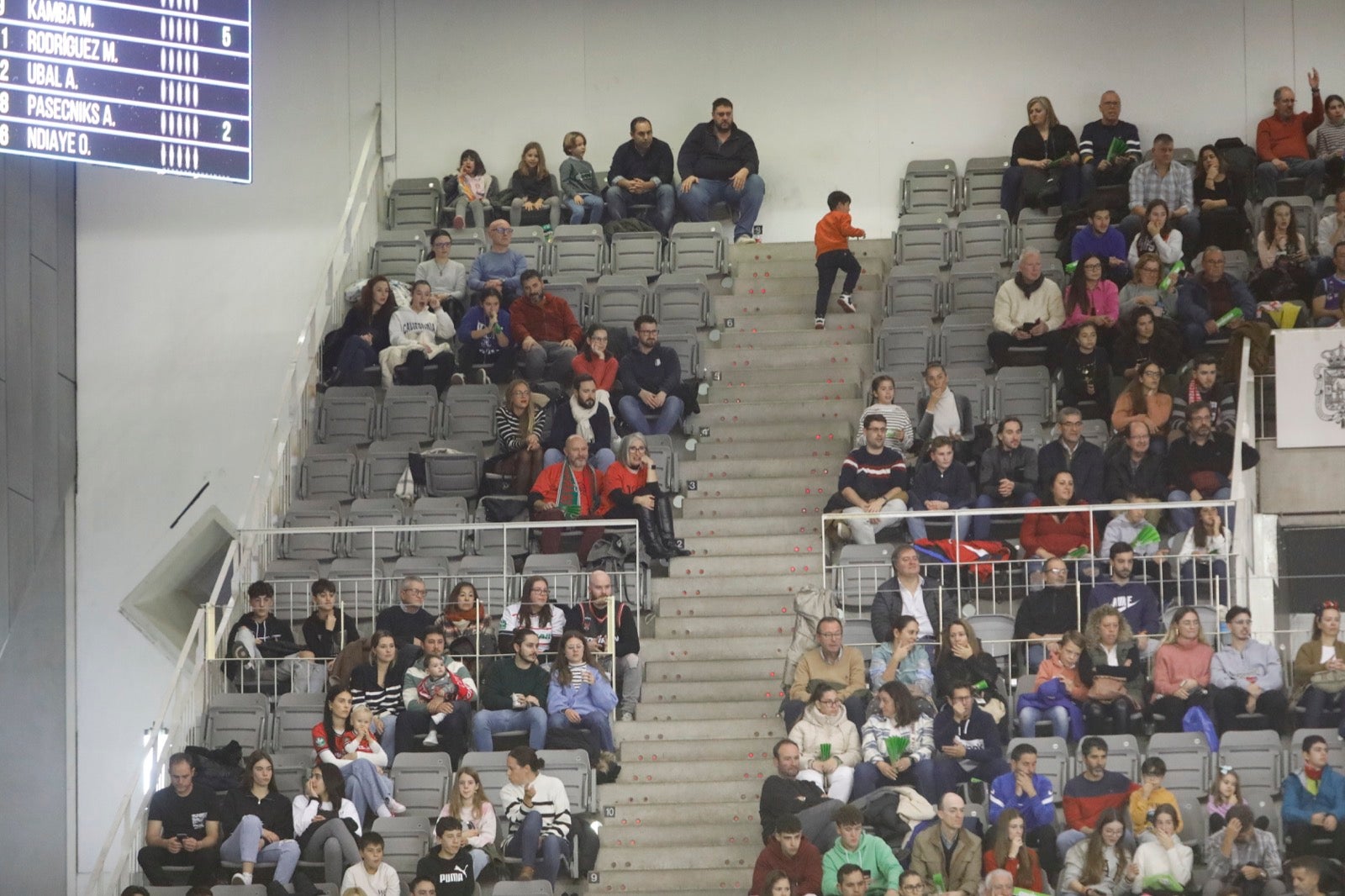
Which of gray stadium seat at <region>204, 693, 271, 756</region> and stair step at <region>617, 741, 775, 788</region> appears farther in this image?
gray stadium seat at <region>204, 693, 271, 756</region>

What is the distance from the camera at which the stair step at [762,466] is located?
13734 mm

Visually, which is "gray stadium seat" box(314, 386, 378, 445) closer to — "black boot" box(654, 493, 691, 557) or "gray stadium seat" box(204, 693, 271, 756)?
"black boot" box(654, 493, 691, 557)

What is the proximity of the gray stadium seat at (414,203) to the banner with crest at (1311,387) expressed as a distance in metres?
6.71

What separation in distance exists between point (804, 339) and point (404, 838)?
5.10m

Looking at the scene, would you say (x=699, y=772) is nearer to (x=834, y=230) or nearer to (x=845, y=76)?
(x=834, y=230)

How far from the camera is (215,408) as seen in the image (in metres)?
16.5

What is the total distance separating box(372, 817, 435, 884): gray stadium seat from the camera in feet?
36.7

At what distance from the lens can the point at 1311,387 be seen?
41.6 ft

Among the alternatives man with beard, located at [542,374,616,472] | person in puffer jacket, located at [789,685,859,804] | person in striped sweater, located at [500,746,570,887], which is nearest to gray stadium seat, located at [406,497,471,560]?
man with beard, located at [542,374,616,472]

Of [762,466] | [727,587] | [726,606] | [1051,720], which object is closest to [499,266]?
[762,466]

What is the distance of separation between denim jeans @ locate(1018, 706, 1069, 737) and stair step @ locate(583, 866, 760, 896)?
5.32ft

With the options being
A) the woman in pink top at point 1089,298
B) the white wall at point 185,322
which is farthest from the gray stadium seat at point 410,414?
the woman in pink top at point 1089,298

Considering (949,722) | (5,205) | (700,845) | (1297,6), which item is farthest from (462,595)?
(1297,6)

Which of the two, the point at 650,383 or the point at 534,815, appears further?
the point at 650,383
